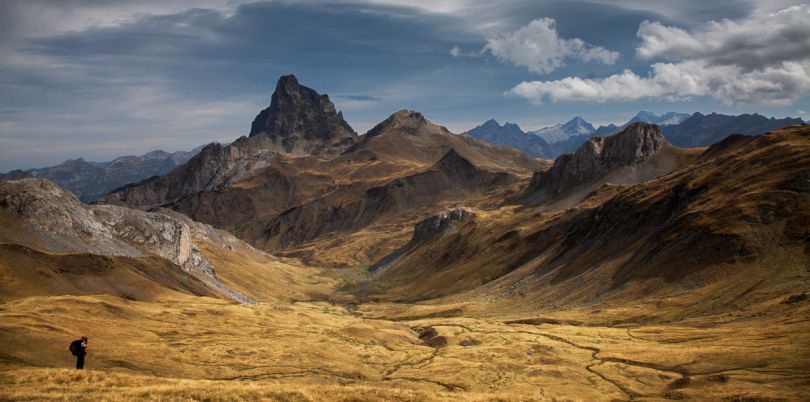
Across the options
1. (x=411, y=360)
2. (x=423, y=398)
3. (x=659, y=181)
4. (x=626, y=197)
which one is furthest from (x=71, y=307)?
(x=659, y=181)

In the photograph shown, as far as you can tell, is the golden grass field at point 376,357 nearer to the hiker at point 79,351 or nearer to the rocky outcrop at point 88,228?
the hiker at point 79,351

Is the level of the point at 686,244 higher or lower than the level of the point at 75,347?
higher

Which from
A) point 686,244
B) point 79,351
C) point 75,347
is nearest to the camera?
point 79,351

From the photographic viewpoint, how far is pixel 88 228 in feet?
419

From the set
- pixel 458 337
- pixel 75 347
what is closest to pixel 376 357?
pixel 458 337

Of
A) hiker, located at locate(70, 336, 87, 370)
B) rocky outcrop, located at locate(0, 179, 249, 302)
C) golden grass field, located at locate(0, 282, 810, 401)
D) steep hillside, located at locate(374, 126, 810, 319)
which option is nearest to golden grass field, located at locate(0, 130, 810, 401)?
golden grass field, located at locate(0, 282, 810, 401)

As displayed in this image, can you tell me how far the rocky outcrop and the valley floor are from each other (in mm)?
30542

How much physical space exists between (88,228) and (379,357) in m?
85.3

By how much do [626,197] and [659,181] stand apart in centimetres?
1677

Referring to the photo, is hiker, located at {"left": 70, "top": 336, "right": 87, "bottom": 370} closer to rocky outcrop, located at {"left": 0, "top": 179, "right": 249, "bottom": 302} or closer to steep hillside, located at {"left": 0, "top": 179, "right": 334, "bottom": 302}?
steep hillside, located at {"left": 0, "top": 179, "right": 334, "bottom": 302}

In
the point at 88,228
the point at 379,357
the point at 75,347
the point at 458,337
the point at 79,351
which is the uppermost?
the point at 88,228

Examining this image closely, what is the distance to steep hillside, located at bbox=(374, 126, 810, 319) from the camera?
98.4 m

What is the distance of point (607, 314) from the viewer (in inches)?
4210

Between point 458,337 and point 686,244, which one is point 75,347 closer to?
point 458,337
